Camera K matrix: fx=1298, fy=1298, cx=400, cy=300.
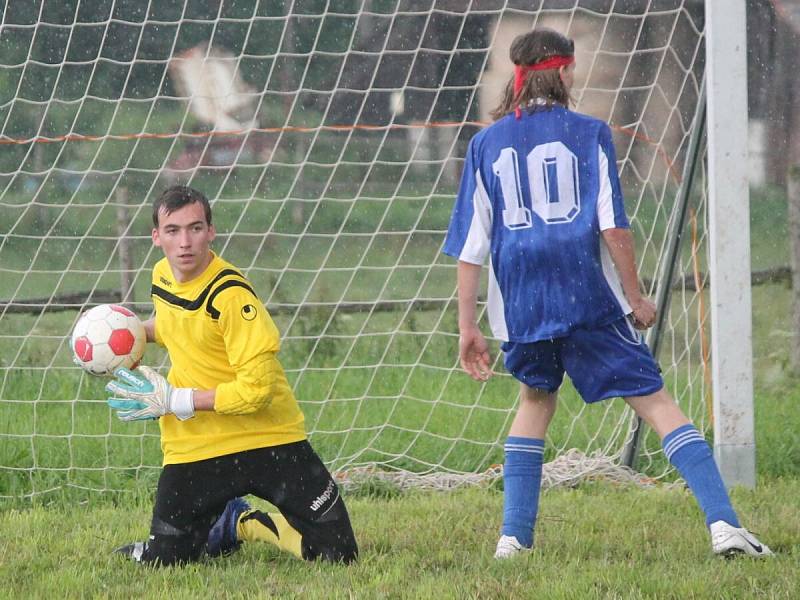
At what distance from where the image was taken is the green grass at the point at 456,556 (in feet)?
10.7

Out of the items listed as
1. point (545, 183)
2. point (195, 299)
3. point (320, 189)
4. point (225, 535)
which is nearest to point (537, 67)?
point (545, 183)

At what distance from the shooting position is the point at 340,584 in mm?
3357

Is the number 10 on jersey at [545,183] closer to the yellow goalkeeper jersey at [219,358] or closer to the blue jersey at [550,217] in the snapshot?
the blue jersey at [550,217]

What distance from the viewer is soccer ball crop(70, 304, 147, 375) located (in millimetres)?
3695

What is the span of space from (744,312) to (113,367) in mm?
2143

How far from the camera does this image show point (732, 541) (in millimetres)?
3428

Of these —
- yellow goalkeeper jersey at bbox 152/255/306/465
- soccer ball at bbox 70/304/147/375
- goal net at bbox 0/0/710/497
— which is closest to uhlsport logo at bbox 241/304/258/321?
yellow goalkeeper jersey at bbox 152/255/306/465

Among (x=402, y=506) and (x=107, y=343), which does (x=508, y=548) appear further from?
(x=107, y=343)

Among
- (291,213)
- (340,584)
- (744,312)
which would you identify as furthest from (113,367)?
(291,213)

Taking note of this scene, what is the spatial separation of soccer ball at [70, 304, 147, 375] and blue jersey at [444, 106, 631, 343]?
38.5 inches

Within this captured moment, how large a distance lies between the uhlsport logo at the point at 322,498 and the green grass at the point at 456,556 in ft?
0.55

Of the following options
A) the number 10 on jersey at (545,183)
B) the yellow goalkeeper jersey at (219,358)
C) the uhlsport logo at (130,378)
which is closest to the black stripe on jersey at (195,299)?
the yellow goalkeeper jersey at (219,358)

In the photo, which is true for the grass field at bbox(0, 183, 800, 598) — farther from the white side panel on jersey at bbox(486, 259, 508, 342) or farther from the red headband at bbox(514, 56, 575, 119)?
the red headband at bbox(514, 56, 575, 119)

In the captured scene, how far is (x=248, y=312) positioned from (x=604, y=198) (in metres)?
1.02
